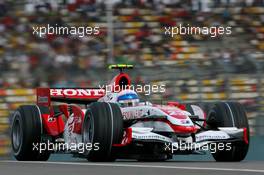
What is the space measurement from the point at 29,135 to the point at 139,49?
5.33 meters

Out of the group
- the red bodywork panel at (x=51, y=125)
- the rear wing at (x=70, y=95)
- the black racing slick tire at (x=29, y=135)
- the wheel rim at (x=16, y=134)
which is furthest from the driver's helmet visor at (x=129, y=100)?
the wheel rim at (x=16, y=134)

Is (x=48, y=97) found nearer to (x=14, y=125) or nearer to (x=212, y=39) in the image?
(x=14, y=125)

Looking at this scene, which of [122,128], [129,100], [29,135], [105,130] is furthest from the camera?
[29,135]

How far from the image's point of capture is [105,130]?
980cm

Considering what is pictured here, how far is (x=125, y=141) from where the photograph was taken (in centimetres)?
1006

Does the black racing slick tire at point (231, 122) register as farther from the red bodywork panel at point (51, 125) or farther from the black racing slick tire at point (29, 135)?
the black racing slick tire at point (29, 135)

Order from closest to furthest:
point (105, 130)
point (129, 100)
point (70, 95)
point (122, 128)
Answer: point (105, 130)
point (122, 128)
point (129, 100)
point (70, 95)

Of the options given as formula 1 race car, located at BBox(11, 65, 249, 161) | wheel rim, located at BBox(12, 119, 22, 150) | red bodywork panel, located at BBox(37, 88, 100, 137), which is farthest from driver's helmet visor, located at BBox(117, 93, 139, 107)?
wheel rim, located at BBox(12, 119, 22, 150)

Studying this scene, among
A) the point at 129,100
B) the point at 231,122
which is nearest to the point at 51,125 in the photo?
the point at 129,100

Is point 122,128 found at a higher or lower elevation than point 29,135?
higher

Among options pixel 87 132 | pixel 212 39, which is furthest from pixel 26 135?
pixel 212 39

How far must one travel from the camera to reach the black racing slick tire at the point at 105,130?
9.80m

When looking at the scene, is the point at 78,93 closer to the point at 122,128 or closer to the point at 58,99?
the point at 58,99

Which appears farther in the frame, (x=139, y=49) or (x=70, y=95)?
(x=139, y=49)
